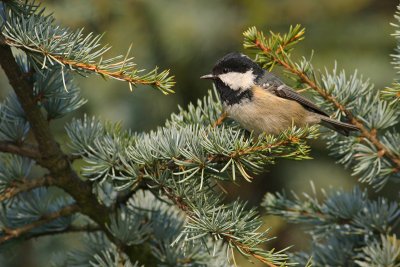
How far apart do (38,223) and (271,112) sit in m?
1.46

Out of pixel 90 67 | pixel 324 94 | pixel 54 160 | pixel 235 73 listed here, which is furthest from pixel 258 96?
pixel 90 67

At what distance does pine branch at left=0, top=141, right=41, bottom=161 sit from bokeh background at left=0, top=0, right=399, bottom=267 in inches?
58.3

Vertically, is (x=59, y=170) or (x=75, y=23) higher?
(x=75, y=23)

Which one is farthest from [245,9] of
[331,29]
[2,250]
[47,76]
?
[2,250]

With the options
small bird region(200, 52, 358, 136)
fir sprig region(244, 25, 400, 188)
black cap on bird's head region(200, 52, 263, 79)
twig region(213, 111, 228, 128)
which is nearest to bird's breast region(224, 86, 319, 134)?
small bird region(200, 52, 358, 136)

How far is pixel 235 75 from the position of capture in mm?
3223

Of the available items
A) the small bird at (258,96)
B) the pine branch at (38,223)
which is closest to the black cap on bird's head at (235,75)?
the small bird at (258,96)

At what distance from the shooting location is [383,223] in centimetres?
237

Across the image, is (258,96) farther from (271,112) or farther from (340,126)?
(340,126)

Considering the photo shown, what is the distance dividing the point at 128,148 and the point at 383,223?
40.8 inches

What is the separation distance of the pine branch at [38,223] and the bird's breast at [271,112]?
3.45 ft

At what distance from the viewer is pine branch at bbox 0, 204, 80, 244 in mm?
2371

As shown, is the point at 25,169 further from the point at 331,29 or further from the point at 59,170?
the point at 331,29

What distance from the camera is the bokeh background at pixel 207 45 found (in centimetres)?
423
